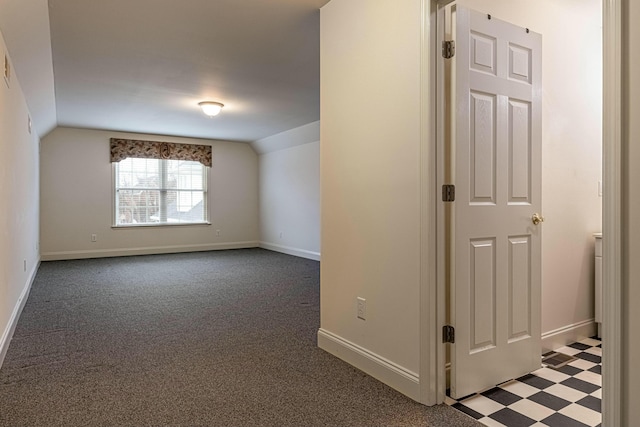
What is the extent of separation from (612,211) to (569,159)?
5.95 ft

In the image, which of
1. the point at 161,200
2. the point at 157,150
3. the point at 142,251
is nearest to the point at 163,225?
the point at 161,200

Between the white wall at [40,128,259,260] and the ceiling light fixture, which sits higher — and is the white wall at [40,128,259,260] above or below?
below

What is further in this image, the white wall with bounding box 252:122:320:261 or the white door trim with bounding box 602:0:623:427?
the white wall with bounding box 252:122:320:261

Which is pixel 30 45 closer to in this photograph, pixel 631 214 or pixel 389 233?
pixel 389 233

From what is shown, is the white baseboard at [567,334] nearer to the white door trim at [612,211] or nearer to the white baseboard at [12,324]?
the white door trim at [612,211]

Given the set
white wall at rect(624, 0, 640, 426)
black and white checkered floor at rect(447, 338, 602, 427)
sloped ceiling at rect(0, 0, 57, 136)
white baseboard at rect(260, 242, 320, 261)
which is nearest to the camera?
white wall at rect(624, 0, 640, 426)

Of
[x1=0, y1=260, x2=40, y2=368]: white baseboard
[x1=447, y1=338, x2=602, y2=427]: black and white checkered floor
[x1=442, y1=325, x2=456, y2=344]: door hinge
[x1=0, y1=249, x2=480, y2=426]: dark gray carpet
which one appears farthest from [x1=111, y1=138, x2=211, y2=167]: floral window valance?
[x1=447, y1=338, x2=602, y2=427]: black and white checkered floor

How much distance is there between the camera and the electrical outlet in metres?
2.37

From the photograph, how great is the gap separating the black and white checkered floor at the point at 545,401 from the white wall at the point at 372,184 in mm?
364

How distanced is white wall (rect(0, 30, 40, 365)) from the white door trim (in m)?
3.14

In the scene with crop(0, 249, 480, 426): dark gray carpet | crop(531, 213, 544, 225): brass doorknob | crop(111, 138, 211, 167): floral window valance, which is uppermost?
crop(111, 138, 211, 167): floral window valance

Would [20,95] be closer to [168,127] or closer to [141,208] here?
[168,127]

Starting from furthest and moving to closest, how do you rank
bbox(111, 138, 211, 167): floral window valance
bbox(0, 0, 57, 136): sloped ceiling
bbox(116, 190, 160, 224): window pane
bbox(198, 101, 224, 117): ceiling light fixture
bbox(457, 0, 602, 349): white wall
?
1. bbox(116, 190, 160, 224): window pane
2. bbox(111, 138, 211, 167): floral window valance
3. bbox(198, 101, 224, 117): ceiling light fixture
4. bbox(457, 0, 602, 349): white wall
5. bbox(0, 0, 57, 136): sloped ceiling

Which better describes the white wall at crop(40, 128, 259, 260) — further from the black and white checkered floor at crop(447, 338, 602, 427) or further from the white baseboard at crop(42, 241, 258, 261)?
the black and white checkered floor at crop(447, 338, 602, 427)
